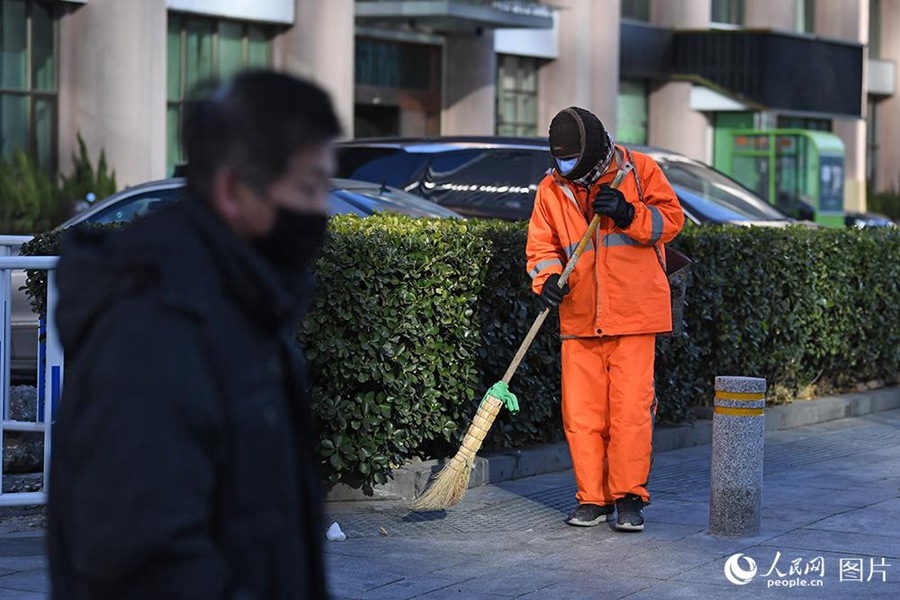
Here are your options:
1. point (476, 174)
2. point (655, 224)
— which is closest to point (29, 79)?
point (476, 174)

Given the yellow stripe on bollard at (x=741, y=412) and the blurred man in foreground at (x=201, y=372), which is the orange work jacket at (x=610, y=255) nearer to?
the yellow stripe on bollard at (x=741, y=412)

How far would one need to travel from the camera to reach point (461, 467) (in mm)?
7676

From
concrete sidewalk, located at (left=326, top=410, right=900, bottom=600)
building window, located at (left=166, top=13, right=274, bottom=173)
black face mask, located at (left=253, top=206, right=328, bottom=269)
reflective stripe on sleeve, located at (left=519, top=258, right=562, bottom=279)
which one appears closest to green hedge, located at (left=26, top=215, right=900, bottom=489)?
concrete sidewalk, located at (left=326, top=410, right=900, bottom=600)

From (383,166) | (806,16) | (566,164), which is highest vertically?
(806,16)

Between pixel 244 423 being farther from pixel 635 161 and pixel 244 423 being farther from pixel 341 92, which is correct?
pixel 341 92

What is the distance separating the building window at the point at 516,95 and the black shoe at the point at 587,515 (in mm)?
23442

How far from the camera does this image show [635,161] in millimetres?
7582

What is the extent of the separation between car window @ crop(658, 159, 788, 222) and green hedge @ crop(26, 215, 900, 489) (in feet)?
6.79

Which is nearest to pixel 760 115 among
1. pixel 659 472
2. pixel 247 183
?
pixel 659 472

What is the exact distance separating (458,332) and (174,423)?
6095mm

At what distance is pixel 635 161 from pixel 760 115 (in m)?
29.2

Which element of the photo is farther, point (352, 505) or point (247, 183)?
point (352, 505)

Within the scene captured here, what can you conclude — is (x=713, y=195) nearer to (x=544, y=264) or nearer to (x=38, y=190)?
(x=544, y=264)

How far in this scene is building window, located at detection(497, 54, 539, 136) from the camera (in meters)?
31.1
